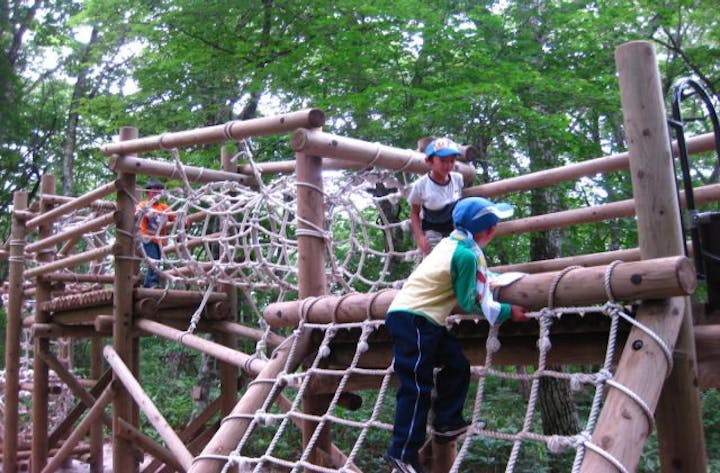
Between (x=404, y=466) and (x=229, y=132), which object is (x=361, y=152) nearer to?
(x=229, y=132)

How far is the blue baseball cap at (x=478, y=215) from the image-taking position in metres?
2.36

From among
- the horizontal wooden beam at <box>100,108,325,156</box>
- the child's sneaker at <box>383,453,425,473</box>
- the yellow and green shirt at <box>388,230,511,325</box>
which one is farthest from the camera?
the horizontal wooden beam at <box>100,108,325,156</box>

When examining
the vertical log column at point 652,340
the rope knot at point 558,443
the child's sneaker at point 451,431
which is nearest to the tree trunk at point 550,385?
the child's sneaker at point 451,431

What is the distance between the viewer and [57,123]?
14.6m

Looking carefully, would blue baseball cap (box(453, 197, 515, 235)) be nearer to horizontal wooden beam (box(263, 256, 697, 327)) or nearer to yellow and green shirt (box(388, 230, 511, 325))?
yellow and green shirt (box(388, 230, 511, 325))

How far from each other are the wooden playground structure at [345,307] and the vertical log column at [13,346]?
0.01 metres

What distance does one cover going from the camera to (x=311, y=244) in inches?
131

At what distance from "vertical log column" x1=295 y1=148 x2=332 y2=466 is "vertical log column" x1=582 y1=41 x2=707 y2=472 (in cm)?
148

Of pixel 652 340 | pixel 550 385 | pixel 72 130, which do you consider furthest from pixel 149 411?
pixel 72 130

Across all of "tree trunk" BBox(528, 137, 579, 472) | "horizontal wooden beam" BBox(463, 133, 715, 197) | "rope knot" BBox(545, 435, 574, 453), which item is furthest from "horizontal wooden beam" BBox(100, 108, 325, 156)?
"tree trunk" BBox(528, 137, 579, 472)

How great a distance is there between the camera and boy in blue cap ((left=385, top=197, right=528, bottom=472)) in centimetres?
232

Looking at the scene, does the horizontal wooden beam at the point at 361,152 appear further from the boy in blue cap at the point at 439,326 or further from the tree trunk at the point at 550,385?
the tree trunk at the point at 550,385

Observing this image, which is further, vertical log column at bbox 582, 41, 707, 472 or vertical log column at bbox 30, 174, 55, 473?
vertical log column at bbox 30, 174, 55, 473

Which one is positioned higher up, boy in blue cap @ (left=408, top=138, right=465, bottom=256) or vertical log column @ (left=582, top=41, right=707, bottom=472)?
boy in blue cap @ (left=408, top=138, right=465, bottom=256)
